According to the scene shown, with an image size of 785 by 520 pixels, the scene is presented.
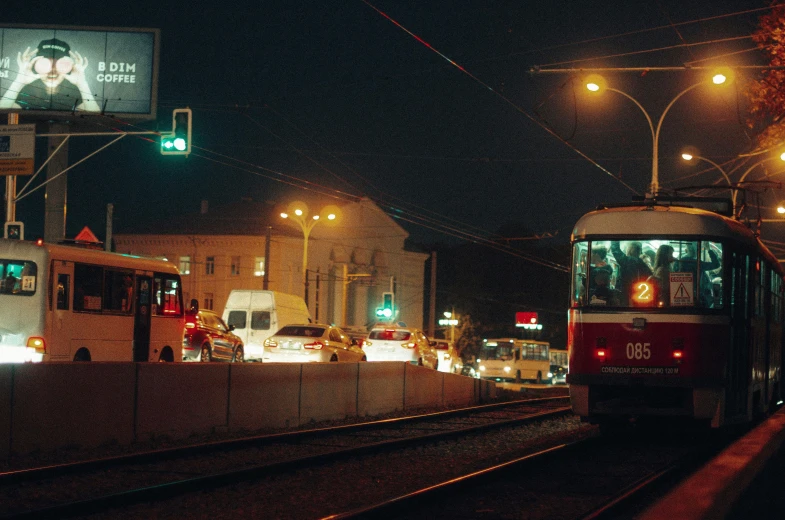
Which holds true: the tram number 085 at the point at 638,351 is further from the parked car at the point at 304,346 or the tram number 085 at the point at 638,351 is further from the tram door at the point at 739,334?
the parked car at the point at 304,346

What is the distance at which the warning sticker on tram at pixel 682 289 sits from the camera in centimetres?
1489

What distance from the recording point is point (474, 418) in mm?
22828

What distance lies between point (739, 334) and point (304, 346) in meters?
16.3

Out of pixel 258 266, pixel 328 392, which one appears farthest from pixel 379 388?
pixel 258 266

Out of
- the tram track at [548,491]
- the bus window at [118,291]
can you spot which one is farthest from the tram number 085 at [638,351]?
the bus window at [118,291]

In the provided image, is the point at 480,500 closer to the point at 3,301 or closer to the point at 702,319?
the point at 702,319

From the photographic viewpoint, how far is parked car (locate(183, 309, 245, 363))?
2855 centimetres

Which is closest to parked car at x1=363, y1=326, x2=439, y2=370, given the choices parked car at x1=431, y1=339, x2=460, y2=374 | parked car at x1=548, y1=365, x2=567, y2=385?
parked car at x1=431, y1=339, x2=460, y2=374

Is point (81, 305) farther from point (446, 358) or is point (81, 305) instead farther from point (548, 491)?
point (446, 358)

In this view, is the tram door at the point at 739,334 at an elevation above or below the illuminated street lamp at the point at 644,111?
below

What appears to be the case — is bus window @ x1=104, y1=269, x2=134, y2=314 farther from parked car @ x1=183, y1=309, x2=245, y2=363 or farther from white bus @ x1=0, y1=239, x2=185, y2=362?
parked car @ x1=183, y1=309, x2=245, y2=363

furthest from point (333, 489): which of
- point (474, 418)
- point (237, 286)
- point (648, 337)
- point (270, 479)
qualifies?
point (237, 286)

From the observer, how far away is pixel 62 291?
21734 millimetres

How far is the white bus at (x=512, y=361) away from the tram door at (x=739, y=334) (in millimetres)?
46067
